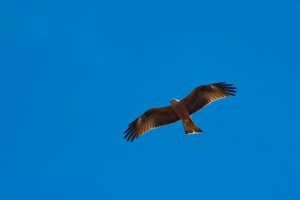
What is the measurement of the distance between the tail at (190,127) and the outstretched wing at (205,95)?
1.11 ft

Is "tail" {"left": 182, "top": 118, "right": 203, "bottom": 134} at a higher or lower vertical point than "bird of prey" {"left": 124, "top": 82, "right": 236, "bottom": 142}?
lower

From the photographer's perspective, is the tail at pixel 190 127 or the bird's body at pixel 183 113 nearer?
the tail at pixel 190 127

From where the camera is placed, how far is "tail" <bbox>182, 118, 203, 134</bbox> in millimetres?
12336

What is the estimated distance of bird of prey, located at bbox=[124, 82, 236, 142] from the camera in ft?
41.4

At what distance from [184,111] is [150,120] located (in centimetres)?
119

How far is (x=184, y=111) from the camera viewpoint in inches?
497

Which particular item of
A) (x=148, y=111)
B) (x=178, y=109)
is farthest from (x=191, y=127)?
(x=148, y=111)

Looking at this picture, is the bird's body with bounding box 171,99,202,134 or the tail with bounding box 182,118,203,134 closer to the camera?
the tail with bounding box 182,118,203,134

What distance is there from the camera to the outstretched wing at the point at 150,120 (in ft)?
42.8

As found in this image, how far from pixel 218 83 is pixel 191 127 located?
151 centimetres

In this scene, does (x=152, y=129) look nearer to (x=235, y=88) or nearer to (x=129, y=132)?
(x=129, y=132)

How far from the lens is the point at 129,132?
1340cm

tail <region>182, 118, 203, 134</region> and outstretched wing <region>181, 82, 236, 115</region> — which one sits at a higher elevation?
outstretched wing <region>181, 82, 236, 115</region>

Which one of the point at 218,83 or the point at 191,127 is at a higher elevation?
the point at 218,83
